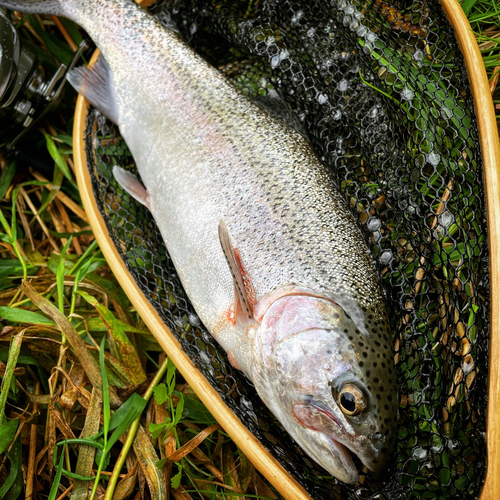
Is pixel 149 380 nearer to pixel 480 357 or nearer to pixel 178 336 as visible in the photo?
pixel 178 336

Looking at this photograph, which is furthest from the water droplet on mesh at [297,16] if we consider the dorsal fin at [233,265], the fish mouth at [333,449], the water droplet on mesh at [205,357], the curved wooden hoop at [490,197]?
the fish mouth at [333,449]

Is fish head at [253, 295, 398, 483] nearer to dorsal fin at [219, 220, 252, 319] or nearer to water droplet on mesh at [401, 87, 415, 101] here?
dorsal fin at [219, 220, 252, 319]

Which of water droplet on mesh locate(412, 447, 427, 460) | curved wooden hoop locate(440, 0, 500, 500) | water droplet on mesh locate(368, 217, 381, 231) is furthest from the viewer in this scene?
water droplet on mesh locate(368, 217, 381, 231)

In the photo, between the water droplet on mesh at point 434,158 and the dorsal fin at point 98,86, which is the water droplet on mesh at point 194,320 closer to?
the dorsal fin at point 98,86

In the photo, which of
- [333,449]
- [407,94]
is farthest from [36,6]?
[333,449]

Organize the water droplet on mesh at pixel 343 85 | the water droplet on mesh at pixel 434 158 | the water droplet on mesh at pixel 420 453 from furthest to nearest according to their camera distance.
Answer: the water droplet on mesh at pixel 343 85, the water droplet on mesh at pixel 434 158, the water droplet on mesh at pixel 420 453

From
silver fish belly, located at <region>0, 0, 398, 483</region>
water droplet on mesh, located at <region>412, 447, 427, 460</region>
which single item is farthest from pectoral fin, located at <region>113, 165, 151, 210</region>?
water droplet on mesh, located at <region>412, 447, 427, 460</region>
